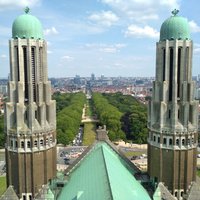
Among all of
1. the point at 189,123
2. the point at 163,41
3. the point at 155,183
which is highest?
the point at 163,41

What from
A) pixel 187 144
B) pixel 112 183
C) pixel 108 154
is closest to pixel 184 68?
pixel 187 144

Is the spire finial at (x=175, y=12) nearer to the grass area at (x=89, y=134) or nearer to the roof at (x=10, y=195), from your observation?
the roof at (x=10, y=195)

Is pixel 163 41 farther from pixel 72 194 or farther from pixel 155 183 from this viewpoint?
pixel 72 194

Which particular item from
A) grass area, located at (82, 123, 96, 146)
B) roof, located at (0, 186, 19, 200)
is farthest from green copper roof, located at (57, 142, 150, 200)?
grass area, located at (82, 123, 96, 146)

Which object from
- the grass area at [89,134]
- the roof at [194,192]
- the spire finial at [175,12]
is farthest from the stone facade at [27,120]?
the grass area at [89,134]

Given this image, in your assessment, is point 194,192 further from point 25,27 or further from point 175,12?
point 25,27
